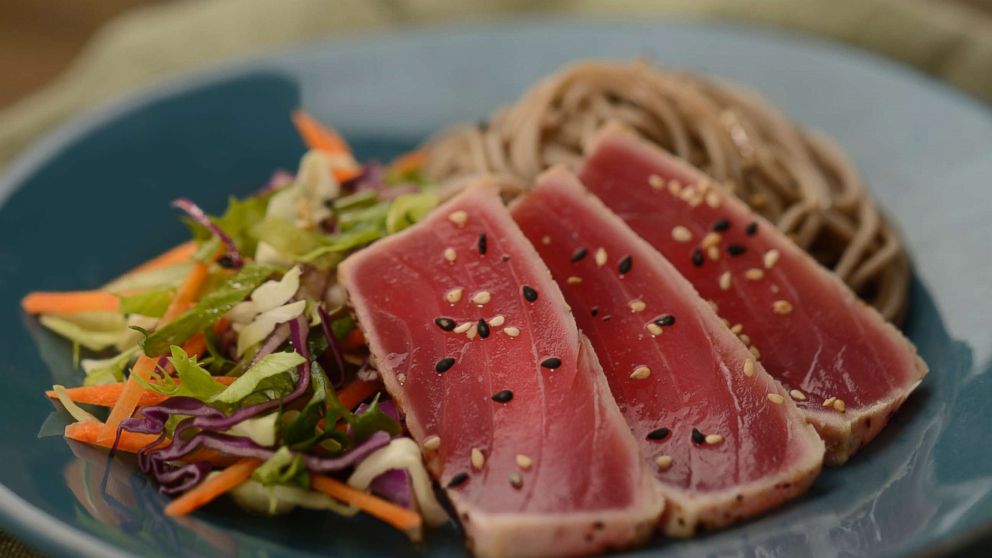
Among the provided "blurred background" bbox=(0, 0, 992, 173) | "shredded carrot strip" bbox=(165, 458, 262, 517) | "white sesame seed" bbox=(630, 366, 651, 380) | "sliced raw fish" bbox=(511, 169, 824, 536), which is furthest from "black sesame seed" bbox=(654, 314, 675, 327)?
"blurred background" bbox=(0, 0, 992, 173)

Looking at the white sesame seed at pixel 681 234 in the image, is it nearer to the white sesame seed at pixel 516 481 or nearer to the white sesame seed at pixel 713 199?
the white sesame seed at pixel 713 199

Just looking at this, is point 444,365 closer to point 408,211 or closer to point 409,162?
point 408,211

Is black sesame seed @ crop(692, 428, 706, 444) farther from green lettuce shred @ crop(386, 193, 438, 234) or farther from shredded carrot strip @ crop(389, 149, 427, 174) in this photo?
shredded carrot strip @ crop(389, 149, 427, 174)

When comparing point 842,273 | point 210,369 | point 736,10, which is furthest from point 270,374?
point 736,10

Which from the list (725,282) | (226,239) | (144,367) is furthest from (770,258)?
(144,367)

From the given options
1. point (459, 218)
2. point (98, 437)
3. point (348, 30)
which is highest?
point (348, 30)

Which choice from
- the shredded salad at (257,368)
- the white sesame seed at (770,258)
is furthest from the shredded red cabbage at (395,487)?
the white sesame seed at (770,258)

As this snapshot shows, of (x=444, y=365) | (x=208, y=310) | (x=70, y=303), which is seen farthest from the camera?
(x=70, y=303)

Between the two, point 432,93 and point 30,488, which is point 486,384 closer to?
point 30,488
